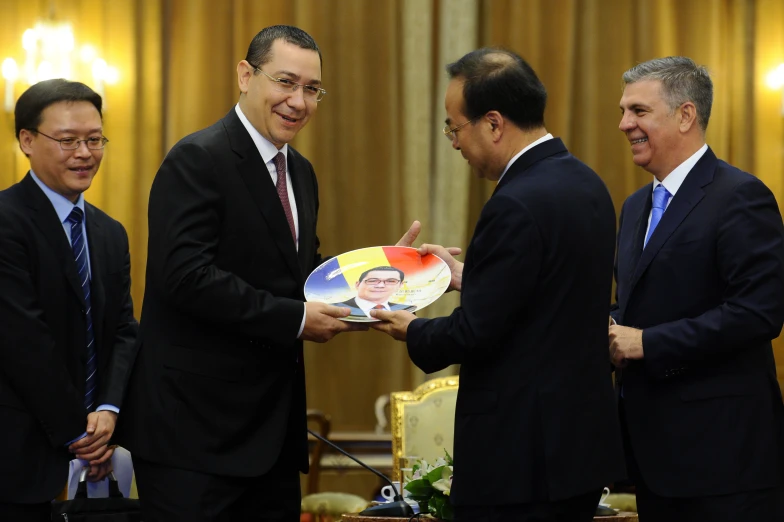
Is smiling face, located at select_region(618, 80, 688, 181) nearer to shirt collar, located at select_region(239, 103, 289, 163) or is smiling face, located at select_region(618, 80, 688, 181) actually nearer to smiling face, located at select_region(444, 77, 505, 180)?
smiling face, located at select_region(444, 77, 505, 180)

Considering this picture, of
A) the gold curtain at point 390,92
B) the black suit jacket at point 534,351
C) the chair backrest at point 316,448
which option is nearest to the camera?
the black suit jacket at point 534,351

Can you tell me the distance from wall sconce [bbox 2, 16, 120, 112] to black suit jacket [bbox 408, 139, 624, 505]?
3921 millimetres

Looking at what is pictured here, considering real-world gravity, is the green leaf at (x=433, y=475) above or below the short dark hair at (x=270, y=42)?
below

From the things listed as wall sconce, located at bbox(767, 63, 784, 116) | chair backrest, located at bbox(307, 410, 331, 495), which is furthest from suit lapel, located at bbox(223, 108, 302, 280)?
wall sconce, located at bbox(767, 63, 784, 116)

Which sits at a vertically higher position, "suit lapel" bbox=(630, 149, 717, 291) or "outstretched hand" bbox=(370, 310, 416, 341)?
"suit lapel" bbox=(630, 149, 717, 291)

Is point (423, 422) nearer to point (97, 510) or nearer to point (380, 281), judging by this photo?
point (380, 281)

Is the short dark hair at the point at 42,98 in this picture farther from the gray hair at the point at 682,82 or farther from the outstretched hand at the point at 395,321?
the gray hair at the point at 682,82

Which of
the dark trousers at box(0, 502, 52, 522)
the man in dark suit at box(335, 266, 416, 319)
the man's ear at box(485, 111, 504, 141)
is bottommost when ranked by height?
the dark trousers at box(0, 502, 52, 522)

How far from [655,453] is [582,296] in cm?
64

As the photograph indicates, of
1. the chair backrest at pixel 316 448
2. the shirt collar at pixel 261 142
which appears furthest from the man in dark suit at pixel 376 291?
the chair backrest at pixel 316 448

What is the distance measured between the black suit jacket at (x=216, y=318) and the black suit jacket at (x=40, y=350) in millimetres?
284

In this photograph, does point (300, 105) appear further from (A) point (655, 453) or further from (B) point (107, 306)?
(A) point (655, 453)

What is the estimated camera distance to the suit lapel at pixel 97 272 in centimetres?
304

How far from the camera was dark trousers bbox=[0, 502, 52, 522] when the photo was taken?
2754mm
